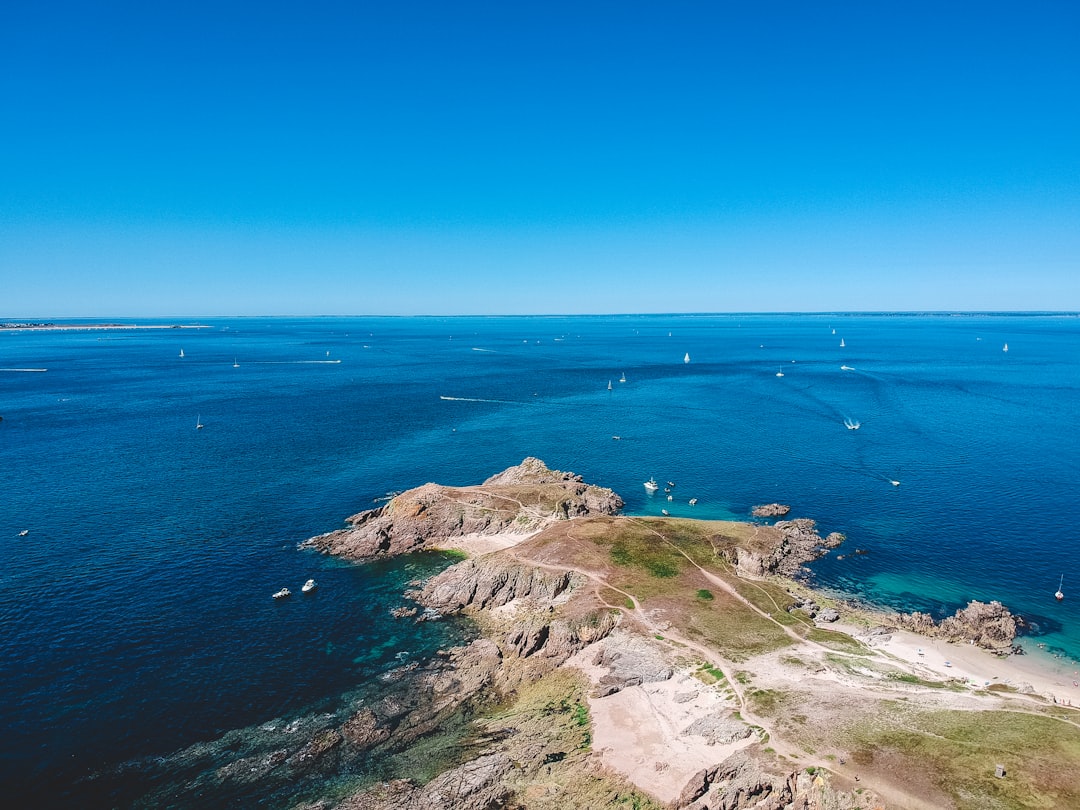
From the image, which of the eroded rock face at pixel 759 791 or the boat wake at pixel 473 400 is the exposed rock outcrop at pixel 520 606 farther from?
the boat wake at pixel 473 400

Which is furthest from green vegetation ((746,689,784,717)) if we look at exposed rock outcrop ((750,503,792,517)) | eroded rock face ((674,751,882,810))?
exposed rock outcrop ((750,503,792,517))

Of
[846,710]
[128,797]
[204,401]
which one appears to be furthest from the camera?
[204,401]

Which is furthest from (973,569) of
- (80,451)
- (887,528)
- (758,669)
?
(80,451)

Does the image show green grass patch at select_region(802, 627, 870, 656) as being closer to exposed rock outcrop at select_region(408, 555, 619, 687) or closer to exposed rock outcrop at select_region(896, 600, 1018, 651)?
exposed rock outcrop at select_region(896, 600, 1018, 651)

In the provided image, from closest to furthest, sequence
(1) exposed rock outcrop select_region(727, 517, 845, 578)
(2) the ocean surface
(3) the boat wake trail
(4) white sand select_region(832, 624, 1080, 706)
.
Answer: (2) the ocean surface
(4) white sand select_region(832, 624, 1080, 706)
(1) exposed rock outcrop select_region(727, 517, 845, 578)
(3) the boat wake trail

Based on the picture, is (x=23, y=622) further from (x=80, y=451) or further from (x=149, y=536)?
(x=80, y=451)

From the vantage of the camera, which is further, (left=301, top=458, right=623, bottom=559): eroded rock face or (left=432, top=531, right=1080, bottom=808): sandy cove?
(left=301, top=458, right=623, bottom=559): eroded rock face

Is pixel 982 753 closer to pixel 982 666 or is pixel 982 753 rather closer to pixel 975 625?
pixel 982 666
